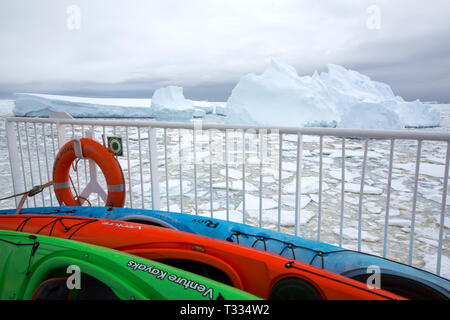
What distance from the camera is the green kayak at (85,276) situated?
3.25ft

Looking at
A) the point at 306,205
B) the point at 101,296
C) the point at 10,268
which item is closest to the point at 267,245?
the point at 101,296

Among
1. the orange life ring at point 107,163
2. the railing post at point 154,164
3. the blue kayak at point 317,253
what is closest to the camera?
the blue kayak at point 317,253

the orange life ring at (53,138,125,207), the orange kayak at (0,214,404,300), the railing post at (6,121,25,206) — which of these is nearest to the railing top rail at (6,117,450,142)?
the orange life ring at (53,138,125,207)

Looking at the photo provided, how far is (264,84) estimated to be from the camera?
1273cm

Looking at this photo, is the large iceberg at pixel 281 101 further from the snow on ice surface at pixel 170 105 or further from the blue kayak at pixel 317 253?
the blue kayak at pixel 317 253

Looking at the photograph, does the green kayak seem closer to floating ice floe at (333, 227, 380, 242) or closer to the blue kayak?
the blue kayak

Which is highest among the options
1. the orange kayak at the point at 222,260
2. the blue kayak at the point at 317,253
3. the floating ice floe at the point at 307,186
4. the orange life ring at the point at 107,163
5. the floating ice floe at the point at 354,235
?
the orange life ring at the point at 107,163

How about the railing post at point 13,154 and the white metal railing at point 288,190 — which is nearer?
the white metal railing at point 288,190

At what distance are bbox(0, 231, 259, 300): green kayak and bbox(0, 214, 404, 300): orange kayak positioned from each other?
7.2 inches

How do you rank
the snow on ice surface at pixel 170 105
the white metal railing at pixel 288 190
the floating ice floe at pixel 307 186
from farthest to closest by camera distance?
the snow on ice surface at pixel 170 105, the floating ice floe at pixel 307 186, the white metal railing at pixel 288 190

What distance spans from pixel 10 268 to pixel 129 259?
59cm

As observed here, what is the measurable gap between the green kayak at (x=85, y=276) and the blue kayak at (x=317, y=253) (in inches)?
21.7

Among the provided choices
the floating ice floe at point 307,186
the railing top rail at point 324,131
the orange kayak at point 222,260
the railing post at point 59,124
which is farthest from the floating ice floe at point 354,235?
the railing post at point 59,124

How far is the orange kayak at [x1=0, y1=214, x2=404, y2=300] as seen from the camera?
41.7 inches
